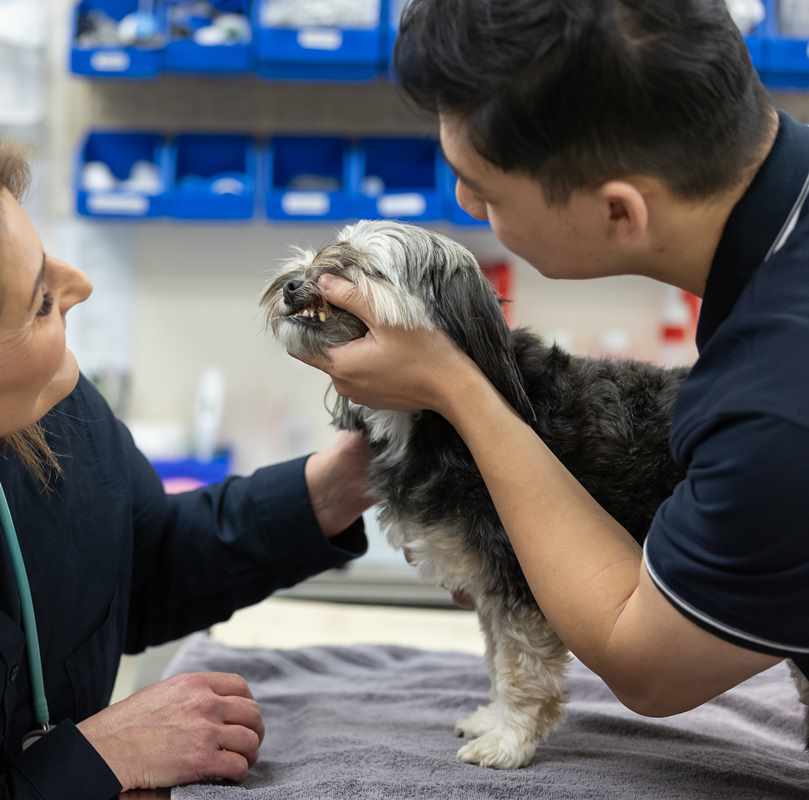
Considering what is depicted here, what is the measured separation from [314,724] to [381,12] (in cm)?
167

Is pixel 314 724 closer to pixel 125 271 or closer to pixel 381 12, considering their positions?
pixel 381 12

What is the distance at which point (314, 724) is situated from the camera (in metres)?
1.28

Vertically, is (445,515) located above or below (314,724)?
above

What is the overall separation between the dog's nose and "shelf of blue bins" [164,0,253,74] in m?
1.41

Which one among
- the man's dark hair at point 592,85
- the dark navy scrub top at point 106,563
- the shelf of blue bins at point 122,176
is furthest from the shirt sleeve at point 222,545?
the shelf of blue bins at point 122,176

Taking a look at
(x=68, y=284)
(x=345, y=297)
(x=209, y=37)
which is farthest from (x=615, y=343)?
(x=68, y=284)

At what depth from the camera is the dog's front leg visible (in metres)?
1.21

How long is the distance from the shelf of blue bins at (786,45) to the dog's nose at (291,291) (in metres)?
1.61

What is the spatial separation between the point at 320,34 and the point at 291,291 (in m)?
1.38

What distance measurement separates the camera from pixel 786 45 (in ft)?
7.59

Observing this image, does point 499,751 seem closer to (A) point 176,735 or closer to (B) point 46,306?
(A) point 176,735

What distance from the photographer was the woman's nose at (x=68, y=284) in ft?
3.20

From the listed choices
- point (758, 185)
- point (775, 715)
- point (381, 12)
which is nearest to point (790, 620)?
point (758, 185)

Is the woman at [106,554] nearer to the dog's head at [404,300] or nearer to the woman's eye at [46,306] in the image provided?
the woman's eye at [46,306]
